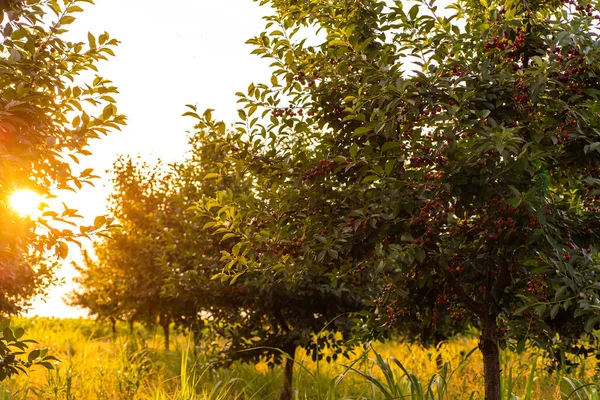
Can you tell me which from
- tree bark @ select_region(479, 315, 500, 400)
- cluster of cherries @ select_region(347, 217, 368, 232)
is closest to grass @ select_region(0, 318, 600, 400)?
tree bark @ select_region(479, 315, 500, 400)

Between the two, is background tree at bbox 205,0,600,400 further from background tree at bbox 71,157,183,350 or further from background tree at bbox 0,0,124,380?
background tree at bbox 71,157,183,350

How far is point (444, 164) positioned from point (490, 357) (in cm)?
218

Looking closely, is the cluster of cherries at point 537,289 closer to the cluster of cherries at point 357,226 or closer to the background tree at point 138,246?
the cluster of cherries at point 357,226

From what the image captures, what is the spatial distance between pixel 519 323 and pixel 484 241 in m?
0.95

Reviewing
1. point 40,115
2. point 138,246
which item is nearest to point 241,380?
point 138,246

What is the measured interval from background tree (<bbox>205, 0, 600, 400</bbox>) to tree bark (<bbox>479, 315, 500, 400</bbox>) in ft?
0.06

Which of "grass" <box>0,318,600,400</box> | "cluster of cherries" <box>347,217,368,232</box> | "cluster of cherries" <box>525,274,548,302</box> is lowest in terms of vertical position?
"grass" <box>0,318,600,400</box>

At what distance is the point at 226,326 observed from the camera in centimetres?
1097

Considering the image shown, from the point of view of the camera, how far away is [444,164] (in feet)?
15.6

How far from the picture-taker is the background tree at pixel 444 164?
466cm

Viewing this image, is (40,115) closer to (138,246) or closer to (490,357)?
(490,357)

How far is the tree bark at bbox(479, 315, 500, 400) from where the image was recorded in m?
5.76

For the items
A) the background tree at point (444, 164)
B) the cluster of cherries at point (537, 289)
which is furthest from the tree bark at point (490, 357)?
the cluster of cherries at point (537, 289)

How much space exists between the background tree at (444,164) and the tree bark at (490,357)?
0.06ft
